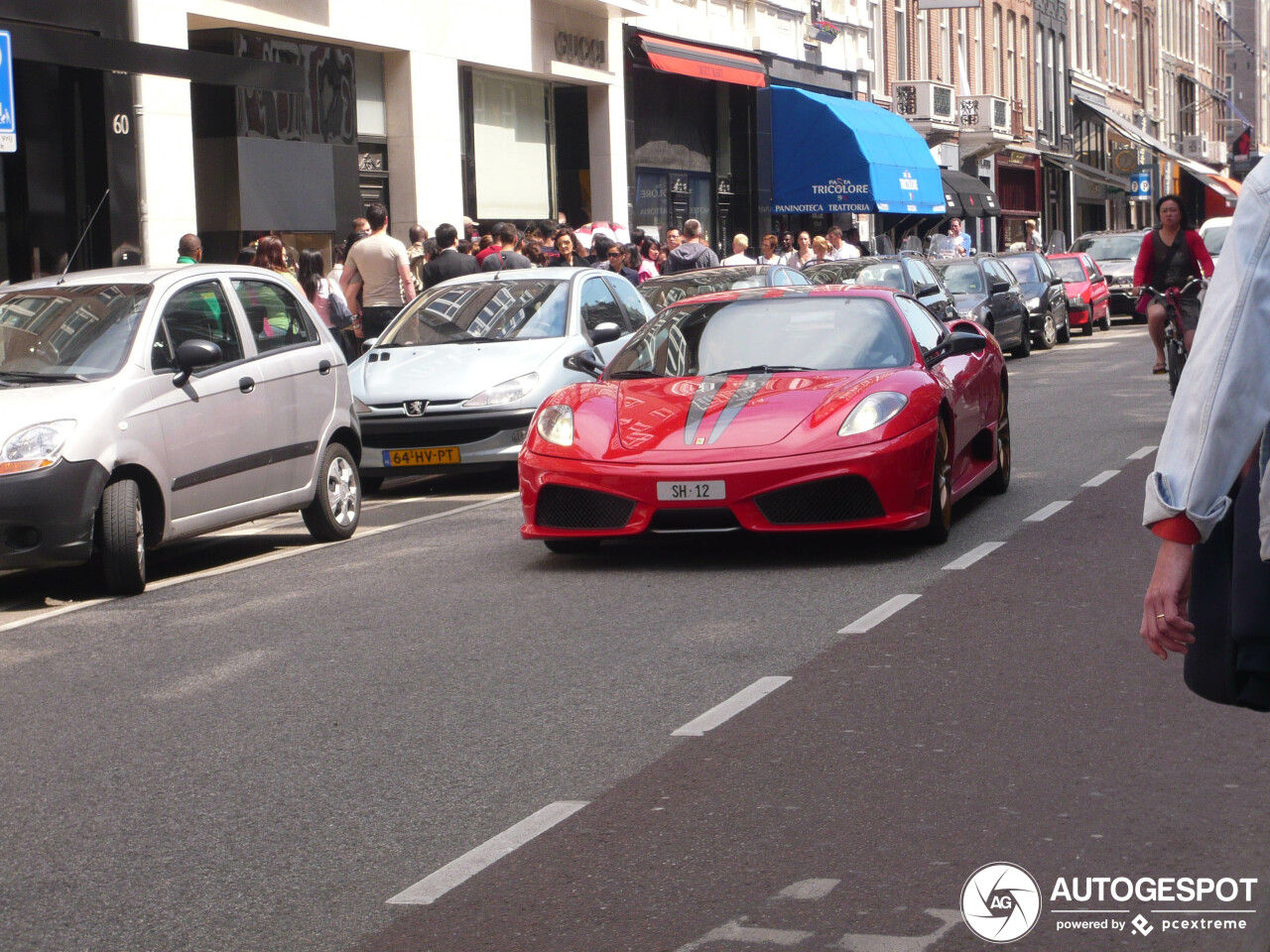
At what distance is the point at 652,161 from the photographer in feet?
104

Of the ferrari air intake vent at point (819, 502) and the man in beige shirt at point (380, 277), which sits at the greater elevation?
the man in beige shirt at point (380, 277)

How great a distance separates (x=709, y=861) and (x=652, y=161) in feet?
91.5

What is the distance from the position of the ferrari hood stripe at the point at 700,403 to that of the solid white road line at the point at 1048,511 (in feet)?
6.47

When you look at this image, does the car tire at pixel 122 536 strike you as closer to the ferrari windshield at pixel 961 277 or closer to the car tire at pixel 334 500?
the car tire at pixel 334 500

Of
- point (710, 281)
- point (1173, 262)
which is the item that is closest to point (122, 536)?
point (710, 281)

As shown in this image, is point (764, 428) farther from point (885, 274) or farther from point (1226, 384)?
point (885, 274)

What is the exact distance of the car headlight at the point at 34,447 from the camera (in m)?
8.60

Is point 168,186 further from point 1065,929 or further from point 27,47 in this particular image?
point 1065,929

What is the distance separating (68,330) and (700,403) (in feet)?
10.7

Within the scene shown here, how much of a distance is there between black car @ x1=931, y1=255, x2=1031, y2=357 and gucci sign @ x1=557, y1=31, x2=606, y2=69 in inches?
247

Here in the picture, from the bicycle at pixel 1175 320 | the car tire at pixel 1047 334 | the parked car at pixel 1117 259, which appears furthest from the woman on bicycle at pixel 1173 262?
the parked car at pixel 1117 259

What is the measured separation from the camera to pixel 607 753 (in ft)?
18.3

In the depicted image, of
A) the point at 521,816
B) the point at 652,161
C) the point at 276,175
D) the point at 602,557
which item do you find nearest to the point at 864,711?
the point at 521,816

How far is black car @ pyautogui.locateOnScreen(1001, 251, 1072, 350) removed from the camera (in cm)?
2828
